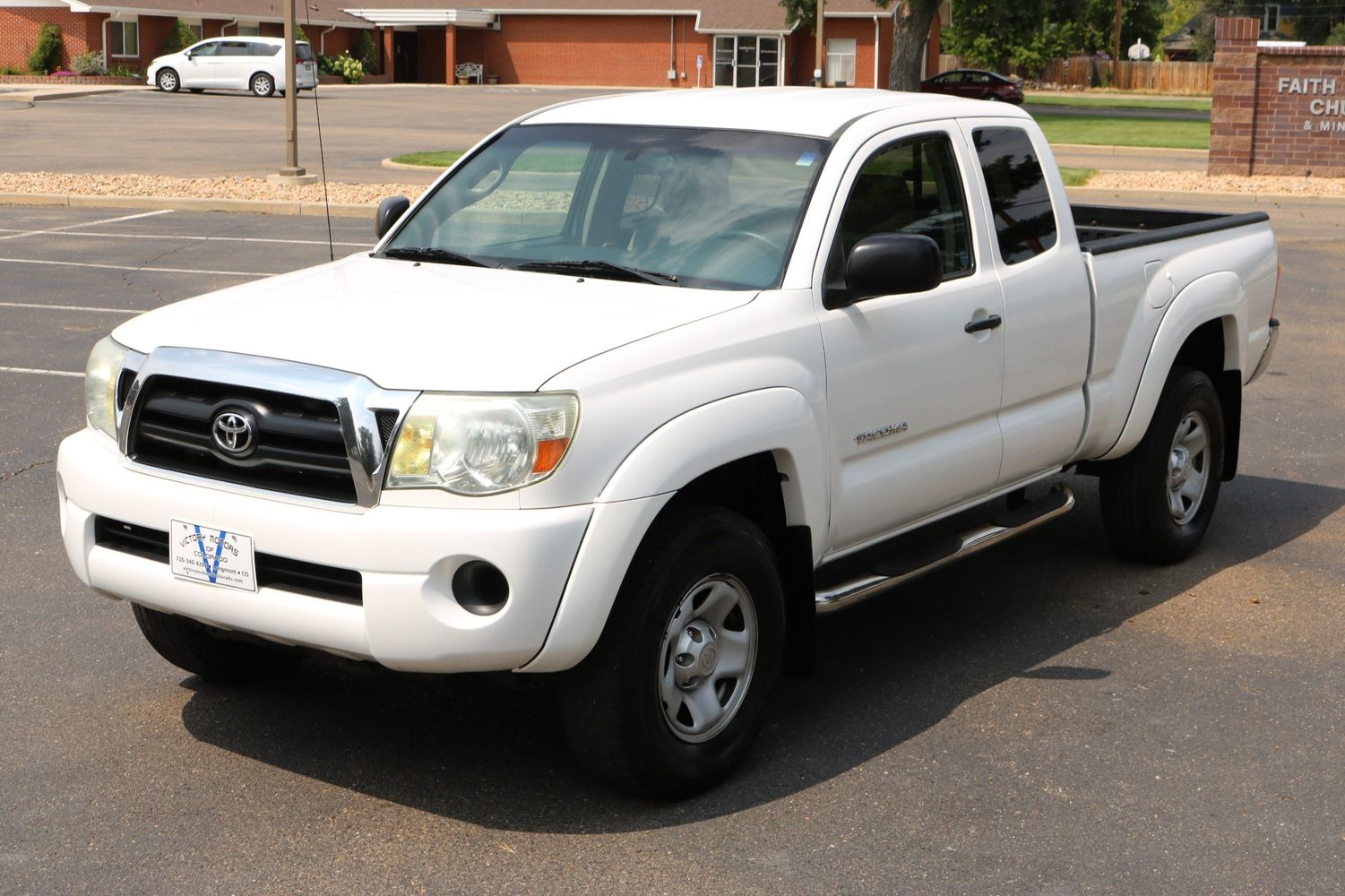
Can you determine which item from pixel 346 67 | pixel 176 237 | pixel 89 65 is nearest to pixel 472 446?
pixel 176 237

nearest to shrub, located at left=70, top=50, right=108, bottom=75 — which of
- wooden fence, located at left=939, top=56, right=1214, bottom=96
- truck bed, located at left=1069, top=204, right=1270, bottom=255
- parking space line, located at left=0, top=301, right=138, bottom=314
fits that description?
wooden fence, located at left=939, top=56, right=1214, bottom=96

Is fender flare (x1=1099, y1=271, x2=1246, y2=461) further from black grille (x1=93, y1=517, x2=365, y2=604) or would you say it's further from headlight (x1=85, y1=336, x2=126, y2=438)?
headlight (x1=85, y1=336, x2=126, y2=438)

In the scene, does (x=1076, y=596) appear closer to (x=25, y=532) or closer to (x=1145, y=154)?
(x=25, y=532)

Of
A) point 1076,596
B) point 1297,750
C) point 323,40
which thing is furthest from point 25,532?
point 323,40

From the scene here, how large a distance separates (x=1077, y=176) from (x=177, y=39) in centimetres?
4230

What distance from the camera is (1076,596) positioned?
659cm

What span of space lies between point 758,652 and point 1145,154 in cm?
2993

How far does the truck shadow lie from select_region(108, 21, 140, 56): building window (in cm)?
5557

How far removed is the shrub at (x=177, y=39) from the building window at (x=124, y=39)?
113 cm

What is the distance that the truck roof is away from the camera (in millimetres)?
5438

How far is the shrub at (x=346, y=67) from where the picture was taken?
6360 cm

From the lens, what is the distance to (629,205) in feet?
17.7

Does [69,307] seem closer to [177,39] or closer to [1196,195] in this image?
[1196,195]

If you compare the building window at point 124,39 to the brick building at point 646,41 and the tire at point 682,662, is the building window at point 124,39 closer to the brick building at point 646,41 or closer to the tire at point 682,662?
the brick building at point 646,41
